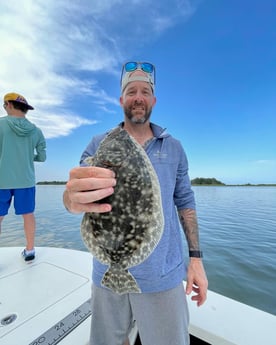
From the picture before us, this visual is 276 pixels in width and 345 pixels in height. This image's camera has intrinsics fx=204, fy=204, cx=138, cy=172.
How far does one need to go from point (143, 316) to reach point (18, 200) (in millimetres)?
2818

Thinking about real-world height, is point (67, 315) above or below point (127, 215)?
below

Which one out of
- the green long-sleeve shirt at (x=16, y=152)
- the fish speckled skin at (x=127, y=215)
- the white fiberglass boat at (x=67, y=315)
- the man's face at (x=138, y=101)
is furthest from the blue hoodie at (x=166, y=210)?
the green long-sleeve shirt at (x=16, y=152)

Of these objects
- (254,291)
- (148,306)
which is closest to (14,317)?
(148,306)

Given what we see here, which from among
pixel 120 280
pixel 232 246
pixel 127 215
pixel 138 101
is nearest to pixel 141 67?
pixel 138 101

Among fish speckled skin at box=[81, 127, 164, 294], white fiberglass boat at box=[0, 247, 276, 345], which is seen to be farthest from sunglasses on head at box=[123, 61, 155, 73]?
white fiberglass boat at box=[0, 247, 276, 345]

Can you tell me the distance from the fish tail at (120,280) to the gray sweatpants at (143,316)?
0.57 metres

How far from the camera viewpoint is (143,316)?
5.33 ft

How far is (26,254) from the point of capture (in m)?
3.48

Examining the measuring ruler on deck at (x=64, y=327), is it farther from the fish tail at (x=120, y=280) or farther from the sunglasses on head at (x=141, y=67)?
the sunglasses on head at (x=141, y=67)

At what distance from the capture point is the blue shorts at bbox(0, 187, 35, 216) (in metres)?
3.36

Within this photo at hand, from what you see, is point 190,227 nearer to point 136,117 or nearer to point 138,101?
point 136,117

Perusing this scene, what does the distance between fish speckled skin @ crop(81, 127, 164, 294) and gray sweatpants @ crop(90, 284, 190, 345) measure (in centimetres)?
75

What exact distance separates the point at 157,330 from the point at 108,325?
43 centimetres

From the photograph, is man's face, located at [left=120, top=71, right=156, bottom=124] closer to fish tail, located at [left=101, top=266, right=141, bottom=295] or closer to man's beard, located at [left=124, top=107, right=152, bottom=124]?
man's beard, located at [left=124, top=107, right=152, bottom=124]
